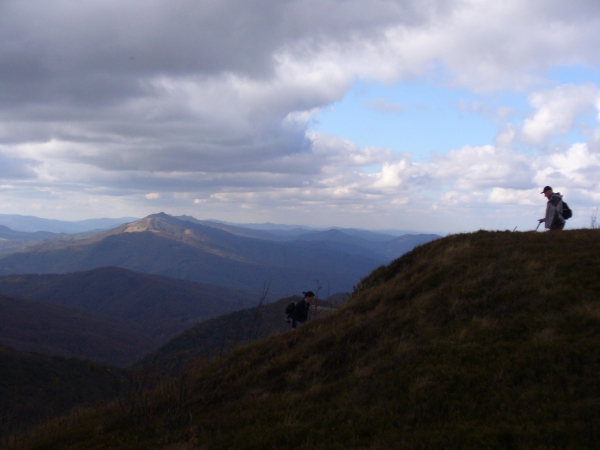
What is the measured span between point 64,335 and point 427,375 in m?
119

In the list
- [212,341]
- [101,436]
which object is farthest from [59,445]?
[212,341]

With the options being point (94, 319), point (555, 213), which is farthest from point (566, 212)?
point (94, 319)

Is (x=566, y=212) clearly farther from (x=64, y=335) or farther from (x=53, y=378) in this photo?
(x=64, y=335)

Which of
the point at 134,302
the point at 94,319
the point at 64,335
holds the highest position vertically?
the point at 64,335

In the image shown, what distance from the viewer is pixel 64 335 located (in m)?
105

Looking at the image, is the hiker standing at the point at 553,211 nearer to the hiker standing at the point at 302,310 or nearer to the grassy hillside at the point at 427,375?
the grassy hillside at the point at 427,375

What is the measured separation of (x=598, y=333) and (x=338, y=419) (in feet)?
14.0

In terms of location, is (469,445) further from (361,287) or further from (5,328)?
(5,328)

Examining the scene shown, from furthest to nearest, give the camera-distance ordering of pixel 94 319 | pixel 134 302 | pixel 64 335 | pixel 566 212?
pixel 134 302 → pixel 94 319 → pixel 64 335 → pixel 566 212

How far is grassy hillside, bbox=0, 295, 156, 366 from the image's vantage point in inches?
3701

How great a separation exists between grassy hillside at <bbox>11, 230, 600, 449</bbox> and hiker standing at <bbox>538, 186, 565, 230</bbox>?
3.41ft

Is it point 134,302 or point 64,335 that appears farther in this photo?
point 134,302

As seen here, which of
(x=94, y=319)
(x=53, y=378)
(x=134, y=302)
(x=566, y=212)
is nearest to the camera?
(x=566, y=212)

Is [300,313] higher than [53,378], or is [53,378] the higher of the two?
[300,313]
